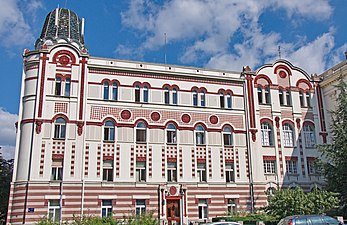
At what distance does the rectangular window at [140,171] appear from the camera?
32.2m

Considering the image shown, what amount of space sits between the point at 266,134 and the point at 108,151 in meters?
16.3

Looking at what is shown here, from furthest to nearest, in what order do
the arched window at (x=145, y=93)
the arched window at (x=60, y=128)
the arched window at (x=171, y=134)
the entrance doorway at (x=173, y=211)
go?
the arched window at (x=145, y=93)
the arched window at (x=171, y=134)
the entrance doorway at (x=173, y=211)
the arched window at (x=60, y=128)

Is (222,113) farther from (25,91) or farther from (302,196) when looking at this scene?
(25,91)

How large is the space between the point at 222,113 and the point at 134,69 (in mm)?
9806

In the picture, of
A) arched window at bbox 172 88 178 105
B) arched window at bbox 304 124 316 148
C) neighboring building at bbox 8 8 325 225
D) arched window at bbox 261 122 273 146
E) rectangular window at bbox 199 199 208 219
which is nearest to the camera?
neighboring building at bbox 8 8 325 225

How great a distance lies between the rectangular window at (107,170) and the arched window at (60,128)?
14.4 ft

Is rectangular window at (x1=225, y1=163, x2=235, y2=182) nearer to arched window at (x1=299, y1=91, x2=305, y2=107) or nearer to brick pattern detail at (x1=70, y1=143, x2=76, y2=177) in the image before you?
arched window at (x1=299, y1=91, x2=305, y2=107)

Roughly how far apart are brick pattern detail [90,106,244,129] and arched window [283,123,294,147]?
488 cm

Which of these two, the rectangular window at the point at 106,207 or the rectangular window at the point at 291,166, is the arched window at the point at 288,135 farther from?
the rectangular window at the point at 106,207

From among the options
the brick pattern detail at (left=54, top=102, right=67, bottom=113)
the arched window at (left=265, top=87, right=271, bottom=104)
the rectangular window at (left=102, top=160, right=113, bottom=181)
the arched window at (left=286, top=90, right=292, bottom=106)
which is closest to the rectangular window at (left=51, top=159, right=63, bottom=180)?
the rectangular window at (left=102, top=160, right=113, bottom=181)

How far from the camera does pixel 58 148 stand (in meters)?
30.6

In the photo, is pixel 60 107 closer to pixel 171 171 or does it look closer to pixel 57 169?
pixel 57 169

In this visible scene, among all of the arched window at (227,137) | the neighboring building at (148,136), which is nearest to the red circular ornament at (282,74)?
Answer: the neighboring building at (148,136)

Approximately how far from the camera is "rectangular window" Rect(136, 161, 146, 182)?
32.2 metres
